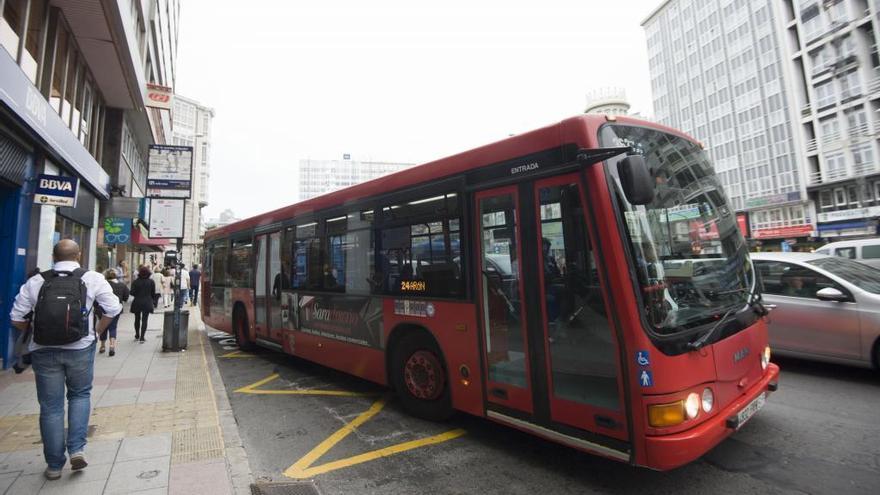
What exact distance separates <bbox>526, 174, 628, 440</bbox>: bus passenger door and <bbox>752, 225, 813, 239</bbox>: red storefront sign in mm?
52264

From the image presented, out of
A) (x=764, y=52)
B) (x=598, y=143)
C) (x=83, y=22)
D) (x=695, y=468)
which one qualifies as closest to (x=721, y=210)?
(x=598, y=143)

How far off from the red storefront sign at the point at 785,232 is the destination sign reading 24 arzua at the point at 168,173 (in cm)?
5308

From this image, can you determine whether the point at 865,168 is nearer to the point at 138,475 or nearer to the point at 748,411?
the point at 748,411

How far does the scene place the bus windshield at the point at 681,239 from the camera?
3.17m

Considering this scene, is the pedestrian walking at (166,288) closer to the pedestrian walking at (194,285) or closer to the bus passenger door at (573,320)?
the pedestrian walking at (194,285)

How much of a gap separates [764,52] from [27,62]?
62580mm

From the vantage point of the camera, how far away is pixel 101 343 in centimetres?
957

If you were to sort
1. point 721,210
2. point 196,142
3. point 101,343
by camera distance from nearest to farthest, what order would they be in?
point 721,210
point 101,343
point 196,142

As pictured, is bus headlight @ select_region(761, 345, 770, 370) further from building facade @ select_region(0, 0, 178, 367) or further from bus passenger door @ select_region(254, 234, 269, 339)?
building facade @ select_region(0, 0, 178, 367)

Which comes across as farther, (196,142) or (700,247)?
(196,142)

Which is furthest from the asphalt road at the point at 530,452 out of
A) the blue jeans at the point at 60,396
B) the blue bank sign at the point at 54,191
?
the blue bank sign at the point at 54,191

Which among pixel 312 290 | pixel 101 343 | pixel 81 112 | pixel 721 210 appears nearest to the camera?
pixel 721 210

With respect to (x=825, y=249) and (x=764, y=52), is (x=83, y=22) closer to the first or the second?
(x=825, y=249)

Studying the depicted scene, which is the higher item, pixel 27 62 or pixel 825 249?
pixel 27 62
